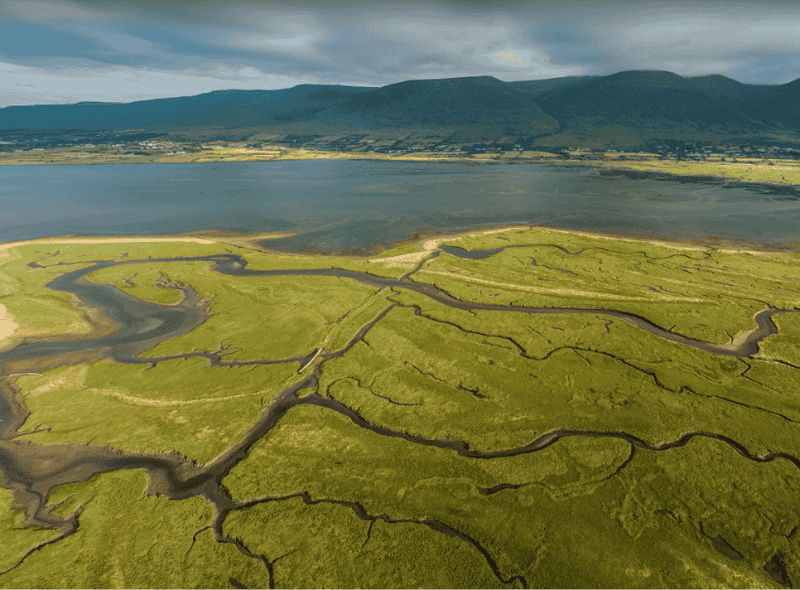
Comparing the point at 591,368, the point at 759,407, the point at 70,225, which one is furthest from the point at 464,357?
the point at 70,225

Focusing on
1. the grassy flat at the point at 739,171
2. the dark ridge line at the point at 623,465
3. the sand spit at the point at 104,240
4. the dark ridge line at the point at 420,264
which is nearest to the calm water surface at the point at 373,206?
the sand spit at the point at 104,240

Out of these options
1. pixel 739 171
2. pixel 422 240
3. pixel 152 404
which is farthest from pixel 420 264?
pixel 739 171

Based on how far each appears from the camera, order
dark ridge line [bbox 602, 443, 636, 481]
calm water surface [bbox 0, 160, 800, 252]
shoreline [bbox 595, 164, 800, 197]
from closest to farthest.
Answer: dark ridge line [bbox 602, 443, 636, 481], calm water surface [bbox 0, 160, 800, 252], shoreline [bbox 595, 164, 800, 197]

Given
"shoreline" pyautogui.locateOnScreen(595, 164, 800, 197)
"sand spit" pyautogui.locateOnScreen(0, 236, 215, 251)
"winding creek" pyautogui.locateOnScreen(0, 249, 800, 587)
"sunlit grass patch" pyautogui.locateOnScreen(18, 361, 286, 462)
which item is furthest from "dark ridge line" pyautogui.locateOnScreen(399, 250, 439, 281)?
"shoreline" pyautogui.locateOnScreen(595, 164, 800, 197)

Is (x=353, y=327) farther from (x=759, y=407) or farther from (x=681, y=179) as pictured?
(x=681, y=179)

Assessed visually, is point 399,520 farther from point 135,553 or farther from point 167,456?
point 167,456

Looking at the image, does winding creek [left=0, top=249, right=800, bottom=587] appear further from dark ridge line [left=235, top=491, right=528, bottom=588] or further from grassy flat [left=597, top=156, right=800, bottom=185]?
grassy flat [left=597, top=156, right=800, bottom=185]
